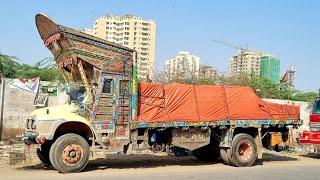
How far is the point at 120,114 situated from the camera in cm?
1335

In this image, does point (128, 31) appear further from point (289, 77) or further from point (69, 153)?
point (69, 153)

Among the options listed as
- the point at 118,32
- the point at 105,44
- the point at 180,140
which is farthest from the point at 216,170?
the point at 118,32

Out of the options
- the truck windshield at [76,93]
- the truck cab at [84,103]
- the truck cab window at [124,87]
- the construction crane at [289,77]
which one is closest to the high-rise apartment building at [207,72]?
the construction crane at [289,77]

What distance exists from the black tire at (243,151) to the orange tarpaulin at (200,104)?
2.08 ft

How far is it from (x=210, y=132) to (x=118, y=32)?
34.7m

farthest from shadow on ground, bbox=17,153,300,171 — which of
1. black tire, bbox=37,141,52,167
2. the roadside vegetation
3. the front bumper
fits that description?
the roadside vegetation

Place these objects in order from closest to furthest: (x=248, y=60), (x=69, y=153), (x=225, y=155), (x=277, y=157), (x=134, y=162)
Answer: (x=69, y=153)
(x=225, y=155)
(x=134, y=162)
(x=277, y=157)
(x=248, y=60)

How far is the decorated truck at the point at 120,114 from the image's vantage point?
12422mm

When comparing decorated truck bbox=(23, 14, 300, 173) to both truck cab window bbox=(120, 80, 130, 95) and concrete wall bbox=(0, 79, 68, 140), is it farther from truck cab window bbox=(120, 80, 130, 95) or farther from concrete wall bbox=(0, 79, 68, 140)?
concrete wall bbox=(0, 79, 68, 140)

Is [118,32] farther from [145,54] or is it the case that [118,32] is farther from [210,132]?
[210,132]

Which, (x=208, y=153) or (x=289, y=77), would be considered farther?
(x=289, y=77)

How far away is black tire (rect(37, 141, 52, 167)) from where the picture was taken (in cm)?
1306

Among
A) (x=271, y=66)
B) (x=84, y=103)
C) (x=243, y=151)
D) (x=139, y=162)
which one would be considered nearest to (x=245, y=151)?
(x=243, y=151)

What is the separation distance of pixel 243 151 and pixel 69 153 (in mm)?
5772
